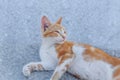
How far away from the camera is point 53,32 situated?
174 centimetres

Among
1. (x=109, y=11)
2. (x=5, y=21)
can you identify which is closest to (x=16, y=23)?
(x=5, y=21)

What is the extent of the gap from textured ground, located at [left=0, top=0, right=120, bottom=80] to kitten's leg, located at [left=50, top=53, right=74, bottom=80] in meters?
0.23

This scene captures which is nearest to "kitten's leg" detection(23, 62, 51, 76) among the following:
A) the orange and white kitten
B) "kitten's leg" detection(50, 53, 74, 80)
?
the orange and white kitten

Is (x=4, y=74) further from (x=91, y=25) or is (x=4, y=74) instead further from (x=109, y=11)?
(x=109, y=11)

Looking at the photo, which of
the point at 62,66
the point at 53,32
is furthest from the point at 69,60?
the point at 53,32

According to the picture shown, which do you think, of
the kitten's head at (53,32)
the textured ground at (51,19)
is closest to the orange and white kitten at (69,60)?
the kitten's head at (53,32)

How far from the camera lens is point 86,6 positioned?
229cm

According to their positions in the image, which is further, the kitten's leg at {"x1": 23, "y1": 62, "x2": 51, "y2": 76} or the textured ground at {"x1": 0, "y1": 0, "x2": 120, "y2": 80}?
the textured ground at {"x1": 0, "y1": 0, "x2": 120, "y2": 80}

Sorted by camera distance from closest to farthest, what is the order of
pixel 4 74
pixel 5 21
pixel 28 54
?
pixel 4 74, pixel 28 54, pixel 5 21

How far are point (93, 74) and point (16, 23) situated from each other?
67 cm

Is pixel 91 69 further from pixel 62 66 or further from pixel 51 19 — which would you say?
pixel 51 19

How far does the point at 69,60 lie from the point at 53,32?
16 cm

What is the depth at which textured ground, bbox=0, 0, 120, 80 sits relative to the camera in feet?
6.39

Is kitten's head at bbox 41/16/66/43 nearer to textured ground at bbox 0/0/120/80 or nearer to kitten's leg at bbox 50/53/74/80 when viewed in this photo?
kitten's leg at bbox 50/53/74/80
